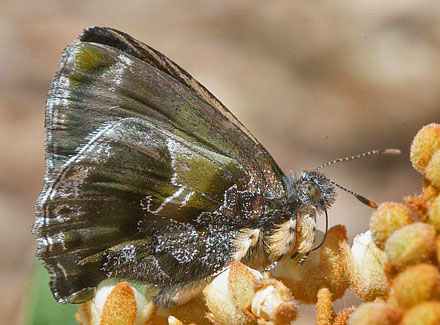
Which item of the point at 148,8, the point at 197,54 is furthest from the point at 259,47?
the point at 148,8

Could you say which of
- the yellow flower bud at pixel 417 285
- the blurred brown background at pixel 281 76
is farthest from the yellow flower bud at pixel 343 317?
the blurred brown background at pixel 281 76

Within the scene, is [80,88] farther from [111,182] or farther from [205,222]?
[205,222]

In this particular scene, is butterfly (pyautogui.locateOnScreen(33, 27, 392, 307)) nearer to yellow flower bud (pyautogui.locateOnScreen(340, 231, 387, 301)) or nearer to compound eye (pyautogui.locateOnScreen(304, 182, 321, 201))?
compound eye (pyautogui.locateOnScreen(304, 182, 321, 201))

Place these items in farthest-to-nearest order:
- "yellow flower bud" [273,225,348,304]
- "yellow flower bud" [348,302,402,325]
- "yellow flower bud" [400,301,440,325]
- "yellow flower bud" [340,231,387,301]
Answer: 1. "yellow flower bud" [273,225,348,304]
2. "yellow flower bud" [340,231,387,301]
3. "yellow flower bud" [348,302,402,325]
4. "yellow flower bud" [400,301,440,325]

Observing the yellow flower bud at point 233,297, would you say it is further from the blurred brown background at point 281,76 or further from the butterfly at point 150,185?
A: the blurred brown background at point 281,76

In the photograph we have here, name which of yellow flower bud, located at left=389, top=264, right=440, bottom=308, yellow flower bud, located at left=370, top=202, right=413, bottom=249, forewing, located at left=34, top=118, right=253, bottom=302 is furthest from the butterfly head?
yellow flower bud, located at left=389, top=264, right=440, bottom=308

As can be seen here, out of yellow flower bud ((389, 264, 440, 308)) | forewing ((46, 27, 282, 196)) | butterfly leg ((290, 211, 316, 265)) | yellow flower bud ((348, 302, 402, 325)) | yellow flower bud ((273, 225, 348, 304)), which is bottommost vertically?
yellow flower bud ((348, 302, 402, 325))

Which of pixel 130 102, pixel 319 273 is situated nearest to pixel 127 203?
pixel 130 102
